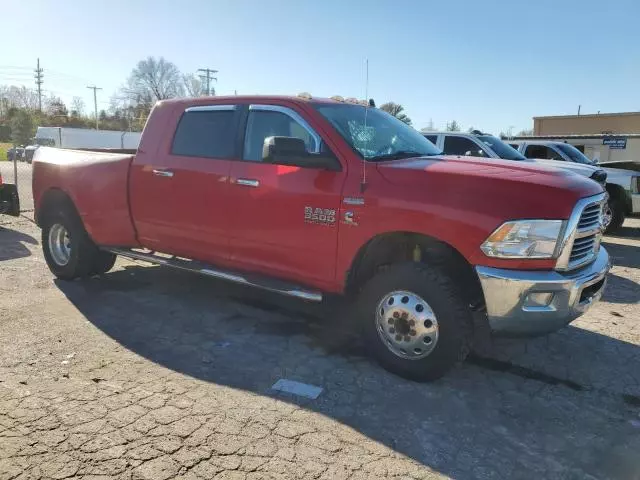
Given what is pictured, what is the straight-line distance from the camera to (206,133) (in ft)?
16.5

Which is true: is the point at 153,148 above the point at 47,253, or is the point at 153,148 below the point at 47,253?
above

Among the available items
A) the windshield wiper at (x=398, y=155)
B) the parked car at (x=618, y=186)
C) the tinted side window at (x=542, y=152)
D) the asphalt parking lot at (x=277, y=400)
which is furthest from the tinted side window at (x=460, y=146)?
the windshield wiper at (x=398, y=155)

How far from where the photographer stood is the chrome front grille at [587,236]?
3.53 meters

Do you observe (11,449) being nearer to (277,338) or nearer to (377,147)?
(277,338)

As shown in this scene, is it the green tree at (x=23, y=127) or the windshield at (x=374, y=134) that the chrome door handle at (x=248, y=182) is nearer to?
the windshield at (x=374, y=134)

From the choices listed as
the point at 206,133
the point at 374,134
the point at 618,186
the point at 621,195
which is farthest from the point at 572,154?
the point at 206,133

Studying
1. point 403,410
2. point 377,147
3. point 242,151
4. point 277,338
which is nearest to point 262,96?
point 242,151

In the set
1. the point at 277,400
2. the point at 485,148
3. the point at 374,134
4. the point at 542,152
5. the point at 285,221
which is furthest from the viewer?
the point at 542,152

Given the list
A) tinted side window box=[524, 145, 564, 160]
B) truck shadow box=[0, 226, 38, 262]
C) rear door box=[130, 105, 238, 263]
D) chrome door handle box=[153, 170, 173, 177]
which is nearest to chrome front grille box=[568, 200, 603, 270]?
rear door box=[130, 105, 238, 263]

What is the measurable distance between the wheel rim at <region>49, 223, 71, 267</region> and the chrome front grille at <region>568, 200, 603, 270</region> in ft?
17.7

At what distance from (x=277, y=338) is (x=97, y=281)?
279 cm

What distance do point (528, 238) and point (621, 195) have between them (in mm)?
9359

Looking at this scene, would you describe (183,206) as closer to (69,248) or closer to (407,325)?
(69,248)

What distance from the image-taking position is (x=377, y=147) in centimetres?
433
